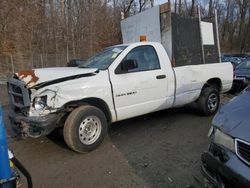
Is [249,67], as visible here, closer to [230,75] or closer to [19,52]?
[230,75]

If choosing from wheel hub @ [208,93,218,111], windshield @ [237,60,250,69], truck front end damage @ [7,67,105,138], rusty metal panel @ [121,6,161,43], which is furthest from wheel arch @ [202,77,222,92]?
windshield @ [237,60,250,69]

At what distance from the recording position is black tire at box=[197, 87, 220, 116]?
7043 mm

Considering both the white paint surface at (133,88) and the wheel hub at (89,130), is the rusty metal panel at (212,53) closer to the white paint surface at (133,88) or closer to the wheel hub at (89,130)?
the white paint surface at (133,88)

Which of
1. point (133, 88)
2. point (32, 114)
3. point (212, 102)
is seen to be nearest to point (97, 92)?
point (133, 88)

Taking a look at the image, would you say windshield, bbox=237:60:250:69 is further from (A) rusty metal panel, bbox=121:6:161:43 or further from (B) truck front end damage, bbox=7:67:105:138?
(B) truck front end damage, bbox=7:67:105:138

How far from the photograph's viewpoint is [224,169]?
2604mm

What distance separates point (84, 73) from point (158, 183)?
2.25 meters

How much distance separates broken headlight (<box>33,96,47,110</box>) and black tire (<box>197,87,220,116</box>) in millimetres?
3976

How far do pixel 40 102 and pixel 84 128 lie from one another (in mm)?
838

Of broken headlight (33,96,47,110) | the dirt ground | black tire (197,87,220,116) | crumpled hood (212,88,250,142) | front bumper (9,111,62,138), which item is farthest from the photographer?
black tire (197,87,220,116)

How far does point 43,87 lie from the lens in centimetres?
459

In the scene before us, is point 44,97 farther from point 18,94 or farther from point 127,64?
point 127,64

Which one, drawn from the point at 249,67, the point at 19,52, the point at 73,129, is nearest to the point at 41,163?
the point at 73,129

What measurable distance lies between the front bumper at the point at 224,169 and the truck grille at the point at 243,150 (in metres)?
0.04
